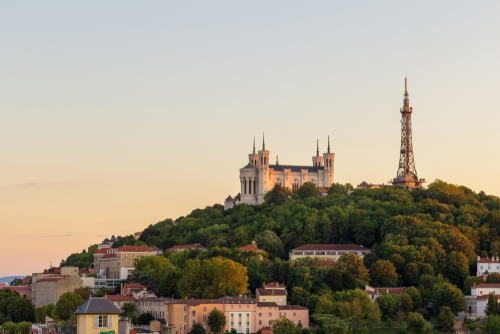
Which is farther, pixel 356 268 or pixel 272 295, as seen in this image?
pixel 356 268

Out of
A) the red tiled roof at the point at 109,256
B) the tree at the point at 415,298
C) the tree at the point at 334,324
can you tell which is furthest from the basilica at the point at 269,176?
the tree at the point at 334,324

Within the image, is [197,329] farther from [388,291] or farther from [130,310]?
[388,291]

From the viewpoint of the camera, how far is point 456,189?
122 m

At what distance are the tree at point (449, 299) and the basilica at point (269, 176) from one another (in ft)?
194

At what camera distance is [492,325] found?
76938 millimetres

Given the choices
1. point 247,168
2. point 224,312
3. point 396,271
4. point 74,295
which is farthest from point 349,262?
point 247,168

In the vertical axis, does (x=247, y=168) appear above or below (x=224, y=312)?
above

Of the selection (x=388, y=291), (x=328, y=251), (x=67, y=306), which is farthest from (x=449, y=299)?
(x=67, y=306)

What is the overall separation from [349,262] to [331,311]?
43.2 ft

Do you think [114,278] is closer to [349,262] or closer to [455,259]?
[349,262]

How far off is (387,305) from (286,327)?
11453 mm

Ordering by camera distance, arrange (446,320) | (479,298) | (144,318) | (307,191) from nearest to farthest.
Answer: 1. (446,320)
2. (144,318)
3. (479,298)
4. (307,191)

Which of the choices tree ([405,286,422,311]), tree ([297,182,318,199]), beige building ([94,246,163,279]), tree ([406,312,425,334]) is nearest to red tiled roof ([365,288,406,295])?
tree ([405,286,422,311])

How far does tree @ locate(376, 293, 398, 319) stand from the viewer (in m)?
80.8
